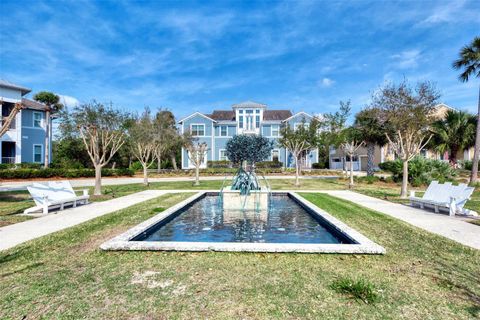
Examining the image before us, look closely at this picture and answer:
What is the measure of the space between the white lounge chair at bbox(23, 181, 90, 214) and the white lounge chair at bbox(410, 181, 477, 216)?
13.1m

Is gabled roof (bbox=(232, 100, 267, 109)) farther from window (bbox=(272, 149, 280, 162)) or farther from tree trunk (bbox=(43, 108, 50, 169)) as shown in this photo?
tree trunk (bbox=(43, 108, 50, 169))

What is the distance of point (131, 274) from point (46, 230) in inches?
164

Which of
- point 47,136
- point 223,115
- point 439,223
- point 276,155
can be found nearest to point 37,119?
point 47,136

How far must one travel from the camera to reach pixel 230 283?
13.1 ft

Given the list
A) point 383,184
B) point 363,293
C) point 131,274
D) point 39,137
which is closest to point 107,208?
point 131,274

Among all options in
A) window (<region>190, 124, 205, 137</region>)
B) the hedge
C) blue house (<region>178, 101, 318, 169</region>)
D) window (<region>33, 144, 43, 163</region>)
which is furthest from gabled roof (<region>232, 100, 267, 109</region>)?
window (<region>33, 144, 43, 163</region>)

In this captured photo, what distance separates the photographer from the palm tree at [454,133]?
1073 inches

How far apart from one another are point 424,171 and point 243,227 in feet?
59.6

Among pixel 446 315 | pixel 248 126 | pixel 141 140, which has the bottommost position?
pixel 446 315

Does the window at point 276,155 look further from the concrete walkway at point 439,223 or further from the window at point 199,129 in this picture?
the concrete walkway at point 439,223

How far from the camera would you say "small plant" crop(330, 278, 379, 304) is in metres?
3.58

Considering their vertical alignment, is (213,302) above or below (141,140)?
below

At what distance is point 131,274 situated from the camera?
433cm

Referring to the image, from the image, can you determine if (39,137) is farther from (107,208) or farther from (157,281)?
(157,281)
